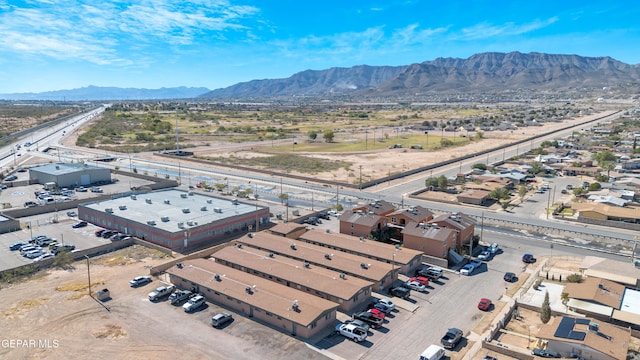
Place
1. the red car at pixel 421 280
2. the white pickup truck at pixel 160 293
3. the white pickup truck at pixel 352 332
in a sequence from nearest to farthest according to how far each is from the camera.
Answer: the white pickup truck at pixel 352 332
the white pickup truck at pixel 160 293
the red car at pixel 421 280

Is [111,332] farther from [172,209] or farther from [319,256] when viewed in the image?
[172,209]

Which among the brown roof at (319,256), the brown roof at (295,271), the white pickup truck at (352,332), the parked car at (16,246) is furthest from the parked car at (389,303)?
the parked car at (16,246)

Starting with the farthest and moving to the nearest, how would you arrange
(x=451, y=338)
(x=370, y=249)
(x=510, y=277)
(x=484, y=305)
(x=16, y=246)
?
1. (x=16, y=246)
2. (x=370, y=249)
3. (x=510, y=277)
4. (x=484, y=305)
5. (x=451, y=338)

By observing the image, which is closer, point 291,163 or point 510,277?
point 510,277

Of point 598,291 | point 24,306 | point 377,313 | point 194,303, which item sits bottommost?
point 24,306

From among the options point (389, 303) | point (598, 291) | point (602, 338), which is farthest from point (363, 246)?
point (602, 338)

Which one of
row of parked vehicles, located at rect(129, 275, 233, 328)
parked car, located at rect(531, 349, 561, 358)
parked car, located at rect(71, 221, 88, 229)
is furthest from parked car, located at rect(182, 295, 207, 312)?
parked car, located at rect(71, 221, 88, 229)

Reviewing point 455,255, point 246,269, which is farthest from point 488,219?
point 246,269

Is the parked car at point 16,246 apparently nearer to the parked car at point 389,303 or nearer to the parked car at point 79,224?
the parked car at point 79,224
